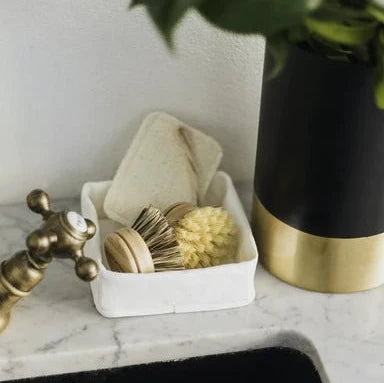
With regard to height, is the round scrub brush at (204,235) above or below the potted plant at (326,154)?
below

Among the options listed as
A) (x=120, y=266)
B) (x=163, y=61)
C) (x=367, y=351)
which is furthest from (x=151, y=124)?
(x=367, y=351)

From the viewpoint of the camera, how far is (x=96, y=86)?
77cm

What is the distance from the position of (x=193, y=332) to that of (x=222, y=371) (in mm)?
62

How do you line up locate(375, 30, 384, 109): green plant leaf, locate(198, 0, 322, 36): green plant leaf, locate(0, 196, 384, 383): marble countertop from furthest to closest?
1. locate(0, 196, 384, 383): marble countertop
2. locate(375, 30, 384, 109): green plant leaf
3. locate(198, 0, 322, 36): green plant leaf

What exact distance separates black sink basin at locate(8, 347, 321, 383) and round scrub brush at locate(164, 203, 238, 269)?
86 millimetres

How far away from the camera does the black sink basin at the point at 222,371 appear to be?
2.30 feet

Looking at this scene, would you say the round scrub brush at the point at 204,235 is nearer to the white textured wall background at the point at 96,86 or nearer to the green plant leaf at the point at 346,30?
the white textured wall background at the point at 96,86

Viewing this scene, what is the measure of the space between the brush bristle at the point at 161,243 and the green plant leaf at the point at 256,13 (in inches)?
10.7

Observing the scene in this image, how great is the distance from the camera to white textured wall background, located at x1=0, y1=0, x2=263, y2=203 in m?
0.74

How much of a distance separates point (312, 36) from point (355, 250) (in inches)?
7.5

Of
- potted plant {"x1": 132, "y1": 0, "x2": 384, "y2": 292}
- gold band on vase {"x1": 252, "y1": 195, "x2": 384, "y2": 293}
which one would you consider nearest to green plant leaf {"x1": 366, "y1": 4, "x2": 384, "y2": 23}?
potted plant {"x1": 132, "y1": 0, "x2": 384, "y2": 292}

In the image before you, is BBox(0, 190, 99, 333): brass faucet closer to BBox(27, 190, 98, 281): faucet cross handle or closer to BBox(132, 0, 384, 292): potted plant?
BBox(27, 190, 98, 281): faucet cross handle

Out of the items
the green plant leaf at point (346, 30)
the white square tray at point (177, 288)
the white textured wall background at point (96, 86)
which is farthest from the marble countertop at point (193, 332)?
the green plant leaf at point (346, 30)

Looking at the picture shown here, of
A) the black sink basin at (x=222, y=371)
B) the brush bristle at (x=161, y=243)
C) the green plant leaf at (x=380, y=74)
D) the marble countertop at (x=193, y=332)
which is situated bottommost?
the black sink basin at (x=222, y=371)
